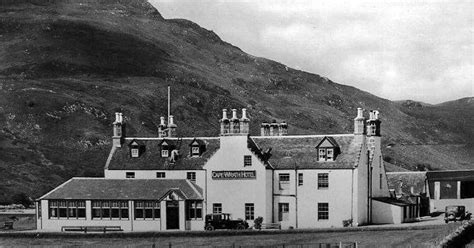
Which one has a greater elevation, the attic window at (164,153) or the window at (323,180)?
the attic window at (164,153)

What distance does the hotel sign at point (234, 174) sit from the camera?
78875 mm

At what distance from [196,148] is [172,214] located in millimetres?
9081

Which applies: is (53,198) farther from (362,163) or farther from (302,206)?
(362,163)

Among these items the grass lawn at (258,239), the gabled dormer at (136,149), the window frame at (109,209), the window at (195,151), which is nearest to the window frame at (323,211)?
the grass lawn at (258,239)

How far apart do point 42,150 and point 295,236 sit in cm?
8819

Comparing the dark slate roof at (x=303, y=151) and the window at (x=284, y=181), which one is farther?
the window at (x=284, y=181)

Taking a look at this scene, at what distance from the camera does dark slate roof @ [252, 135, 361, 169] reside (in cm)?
7725

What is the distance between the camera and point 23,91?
176875 mm

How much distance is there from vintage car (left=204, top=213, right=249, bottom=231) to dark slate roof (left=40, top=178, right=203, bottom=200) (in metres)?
3.16

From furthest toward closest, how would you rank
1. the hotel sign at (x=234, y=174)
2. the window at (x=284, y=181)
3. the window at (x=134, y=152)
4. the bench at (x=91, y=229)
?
the window at (x=134, y=152)
the hotel sign at (x=234, y=174)
the window at (x=284, y=181)
the bench at (x=91, y=229)

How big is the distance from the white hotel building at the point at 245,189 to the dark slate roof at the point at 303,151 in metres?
0.10

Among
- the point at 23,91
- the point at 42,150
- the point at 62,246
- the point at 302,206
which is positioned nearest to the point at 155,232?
the point at 62,246

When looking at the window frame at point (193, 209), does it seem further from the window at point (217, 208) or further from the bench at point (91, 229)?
the bench at point (91, 229)

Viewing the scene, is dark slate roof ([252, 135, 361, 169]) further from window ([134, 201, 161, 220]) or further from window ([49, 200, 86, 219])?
window ([49, 200, 86, 219])
